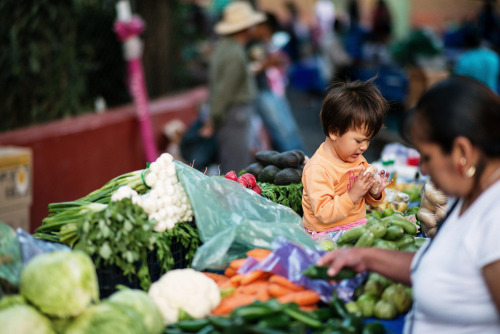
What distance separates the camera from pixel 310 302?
2.52m

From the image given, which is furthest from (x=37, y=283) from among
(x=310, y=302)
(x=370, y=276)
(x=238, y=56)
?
(x=238, y=56)

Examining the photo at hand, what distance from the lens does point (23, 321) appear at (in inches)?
78.3

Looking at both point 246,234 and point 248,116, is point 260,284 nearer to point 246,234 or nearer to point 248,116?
point 246,234

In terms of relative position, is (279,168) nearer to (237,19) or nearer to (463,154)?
(463,154)

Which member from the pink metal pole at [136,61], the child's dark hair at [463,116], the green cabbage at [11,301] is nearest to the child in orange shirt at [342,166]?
the child's dark hair at [463,116]

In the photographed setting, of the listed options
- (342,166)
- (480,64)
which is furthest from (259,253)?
(480,64)

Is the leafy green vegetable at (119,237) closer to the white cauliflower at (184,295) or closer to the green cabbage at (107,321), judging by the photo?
the white cauliflower at (184,295)

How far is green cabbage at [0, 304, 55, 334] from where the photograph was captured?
1.96m

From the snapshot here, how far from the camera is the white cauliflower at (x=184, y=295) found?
2.38 metres

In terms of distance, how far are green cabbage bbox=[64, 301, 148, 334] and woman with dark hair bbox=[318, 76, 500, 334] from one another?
104 centimetres

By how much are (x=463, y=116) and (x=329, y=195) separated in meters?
1.47

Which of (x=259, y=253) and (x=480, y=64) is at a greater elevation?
(x=480, y=64)

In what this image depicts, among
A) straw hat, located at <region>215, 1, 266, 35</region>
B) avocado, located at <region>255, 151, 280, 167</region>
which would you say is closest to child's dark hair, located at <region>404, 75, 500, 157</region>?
avocado, located at <region>255, 151, 280, 167</region>

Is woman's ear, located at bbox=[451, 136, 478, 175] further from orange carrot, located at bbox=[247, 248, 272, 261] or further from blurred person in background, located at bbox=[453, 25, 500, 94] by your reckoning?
blurred person in background, located at bbox=[453, 25, 500, 94]
